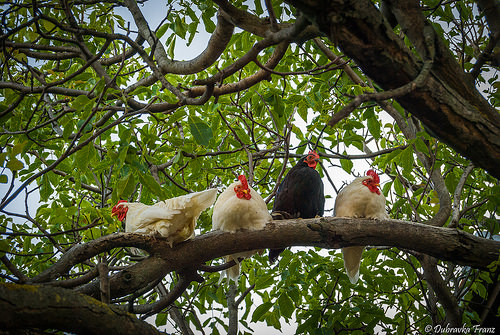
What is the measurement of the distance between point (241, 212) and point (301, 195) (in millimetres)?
1122

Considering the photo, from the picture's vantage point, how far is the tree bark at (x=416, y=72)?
2.01m

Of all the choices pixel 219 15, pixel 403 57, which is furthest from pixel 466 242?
pixel 219 15

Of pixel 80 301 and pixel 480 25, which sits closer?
pixel 80 301

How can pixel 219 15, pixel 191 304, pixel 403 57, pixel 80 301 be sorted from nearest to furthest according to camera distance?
1. pixel 80 301
2. pixel 403 57
3. pixel 219 15
4. pixel 191 304

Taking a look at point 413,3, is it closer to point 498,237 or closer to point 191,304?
point 498,237

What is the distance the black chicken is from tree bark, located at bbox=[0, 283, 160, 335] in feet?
7.73

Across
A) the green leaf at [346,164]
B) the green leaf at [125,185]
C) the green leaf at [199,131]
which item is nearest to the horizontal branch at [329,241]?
the green leaf at [125,185]

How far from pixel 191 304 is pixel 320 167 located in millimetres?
2289

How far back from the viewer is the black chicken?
4.22 metres

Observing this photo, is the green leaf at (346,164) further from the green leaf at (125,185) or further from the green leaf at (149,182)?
the green leaf at (125,185)

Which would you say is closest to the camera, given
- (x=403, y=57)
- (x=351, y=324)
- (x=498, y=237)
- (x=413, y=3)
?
(x=403, y=57)

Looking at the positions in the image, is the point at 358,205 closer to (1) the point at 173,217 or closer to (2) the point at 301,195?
(2) the point at 301,195

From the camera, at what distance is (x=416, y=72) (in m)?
2.25

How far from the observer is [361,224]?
3.06m
